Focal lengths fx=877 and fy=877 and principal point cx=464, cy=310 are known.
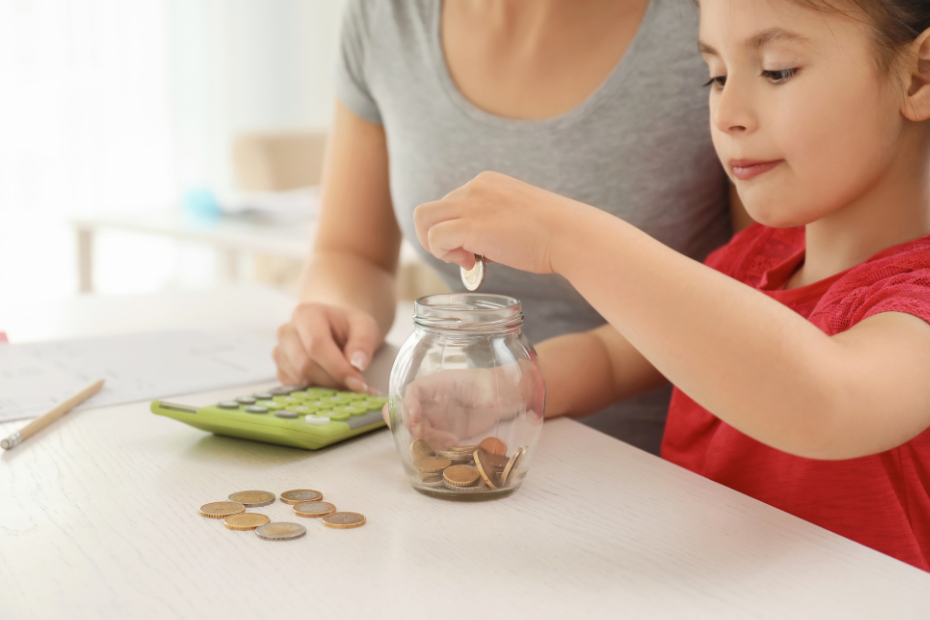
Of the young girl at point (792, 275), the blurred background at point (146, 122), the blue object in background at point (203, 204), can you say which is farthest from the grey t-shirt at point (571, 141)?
the blurred background at point (146, 122)

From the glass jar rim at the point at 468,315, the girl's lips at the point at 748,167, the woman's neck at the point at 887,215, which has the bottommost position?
the glass jar rim at the point at 468,315

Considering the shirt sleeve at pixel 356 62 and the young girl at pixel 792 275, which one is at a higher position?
the shirt sleeve at pixel 356 62

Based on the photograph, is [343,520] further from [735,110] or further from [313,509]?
[735,110]

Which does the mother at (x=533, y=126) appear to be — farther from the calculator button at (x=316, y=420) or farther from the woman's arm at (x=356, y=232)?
the calculator button at (x=316, y=420)

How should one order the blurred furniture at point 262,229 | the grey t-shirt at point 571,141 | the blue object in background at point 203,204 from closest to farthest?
the grey t-shirt at point 571,141
the blurred furniture at point 262,229
the blue object in background at point 203,204

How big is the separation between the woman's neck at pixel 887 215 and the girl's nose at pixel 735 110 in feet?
0.44

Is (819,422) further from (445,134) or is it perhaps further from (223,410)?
(445,134)

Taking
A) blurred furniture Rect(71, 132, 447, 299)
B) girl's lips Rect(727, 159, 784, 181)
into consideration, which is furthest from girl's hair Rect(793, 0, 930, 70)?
blurred furniture Rect(71, 132, 447, 299)

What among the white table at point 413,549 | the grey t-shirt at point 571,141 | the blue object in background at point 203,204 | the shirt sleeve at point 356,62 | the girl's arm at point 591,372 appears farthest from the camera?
the blue object in background at point 203,204

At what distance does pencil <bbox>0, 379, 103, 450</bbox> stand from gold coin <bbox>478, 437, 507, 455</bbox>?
0.37m

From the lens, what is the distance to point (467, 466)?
22.7 inches

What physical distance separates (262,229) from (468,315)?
174 centimetres

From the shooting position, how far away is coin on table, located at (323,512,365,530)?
525mm

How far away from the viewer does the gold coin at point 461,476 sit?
0.57 metres
